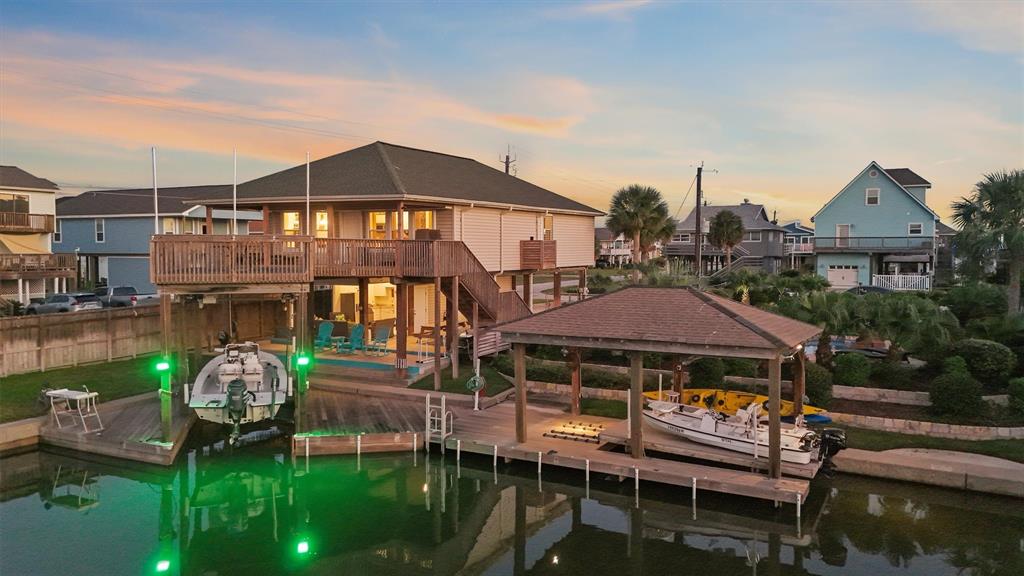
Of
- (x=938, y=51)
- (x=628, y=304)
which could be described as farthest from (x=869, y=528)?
(x=938, y=51)

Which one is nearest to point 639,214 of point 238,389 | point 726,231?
point 726,231

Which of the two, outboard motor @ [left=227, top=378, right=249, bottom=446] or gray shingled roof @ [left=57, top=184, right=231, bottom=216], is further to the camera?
gray shingled roof @ [left=57, top=184, right=231, bottom=216]

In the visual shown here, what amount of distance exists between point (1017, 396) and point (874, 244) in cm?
3049

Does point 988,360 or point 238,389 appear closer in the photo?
point 238,389

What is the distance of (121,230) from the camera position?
43.3 metres

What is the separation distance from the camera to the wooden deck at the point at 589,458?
1362 cm

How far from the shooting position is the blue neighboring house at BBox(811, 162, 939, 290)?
44.0 metres

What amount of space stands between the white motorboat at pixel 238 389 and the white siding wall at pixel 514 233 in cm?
1136

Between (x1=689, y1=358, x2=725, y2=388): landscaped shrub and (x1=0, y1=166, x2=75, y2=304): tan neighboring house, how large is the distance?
31.0m

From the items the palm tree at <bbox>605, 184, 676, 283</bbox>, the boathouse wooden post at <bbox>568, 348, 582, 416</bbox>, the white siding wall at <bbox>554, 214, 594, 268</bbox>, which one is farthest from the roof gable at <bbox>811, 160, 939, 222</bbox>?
the boathouse wooden post at <bbox>568, 348, 582, 416</bbox>

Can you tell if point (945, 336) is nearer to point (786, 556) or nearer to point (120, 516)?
point (786, 556)

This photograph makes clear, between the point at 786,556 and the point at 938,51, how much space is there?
21.0 m

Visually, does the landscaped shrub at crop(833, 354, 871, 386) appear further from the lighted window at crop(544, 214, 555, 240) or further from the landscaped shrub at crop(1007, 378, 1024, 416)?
the lighted window at crop(544, 214, 555, 240)

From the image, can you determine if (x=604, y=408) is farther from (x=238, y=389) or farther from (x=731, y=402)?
(x=238, y=389)
